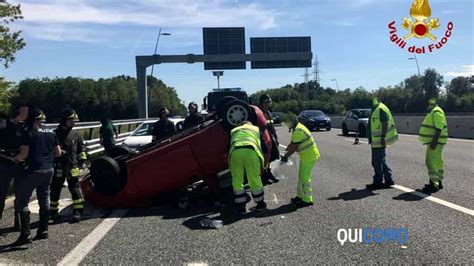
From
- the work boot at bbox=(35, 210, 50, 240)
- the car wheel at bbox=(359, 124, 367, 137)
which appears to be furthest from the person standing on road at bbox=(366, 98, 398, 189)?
the car wheel at bbox=(359, 124, 367, 137)

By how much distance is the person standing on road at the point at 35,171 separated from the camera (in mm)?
5805

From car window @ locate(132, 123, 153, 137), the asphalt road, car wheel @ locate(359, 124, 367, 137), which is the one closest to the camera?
the asphalt road

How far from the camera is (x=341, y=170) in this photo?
38.7ft

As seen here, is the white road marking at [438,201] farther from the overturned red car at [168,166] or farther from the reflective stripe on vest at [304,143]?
the overturned red car at [168,166]

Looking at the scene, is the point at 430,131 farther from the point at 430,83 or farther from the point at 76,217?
the point at 430,83

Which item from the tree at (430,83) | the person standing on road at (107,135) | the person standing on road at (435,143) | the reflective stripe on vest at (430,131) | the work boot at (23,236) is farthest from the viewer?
A: the tree at (430,83)

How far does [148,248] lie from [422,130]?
19.5 feet

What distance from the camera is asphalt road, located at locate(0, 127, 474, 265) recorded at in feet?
16.4

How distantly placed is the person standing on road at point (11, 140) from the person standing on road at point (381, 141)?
20.3 ft

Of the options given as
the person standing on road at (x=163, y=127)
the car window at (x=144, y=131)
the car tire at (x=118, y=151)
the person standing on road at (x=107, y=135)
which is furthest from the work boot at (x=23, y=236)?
the car window at (x=144, y=131)

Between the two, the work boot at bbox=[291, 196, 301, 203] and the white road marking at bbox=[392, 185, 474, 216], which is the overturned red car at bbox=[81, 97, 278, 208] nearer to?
the work boot at bbox=[291, 196, 301, 203]

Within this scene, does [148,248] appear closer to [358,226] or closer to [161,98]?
[358,226]

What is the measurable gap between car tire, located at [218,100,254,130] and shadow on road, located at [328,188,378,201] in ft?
→ 6.92

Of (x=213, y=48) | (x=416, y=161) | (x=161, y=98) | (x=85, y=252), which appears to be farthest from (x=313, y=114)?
(x=161, y=98)
